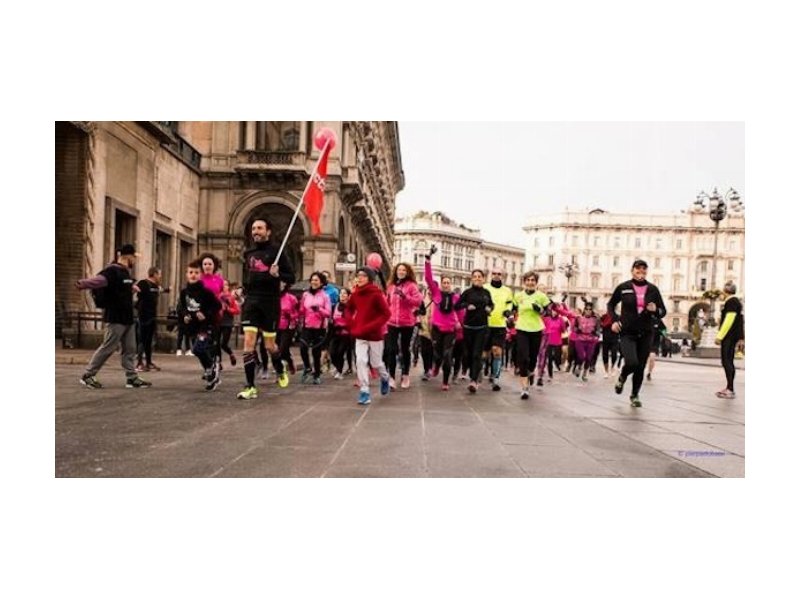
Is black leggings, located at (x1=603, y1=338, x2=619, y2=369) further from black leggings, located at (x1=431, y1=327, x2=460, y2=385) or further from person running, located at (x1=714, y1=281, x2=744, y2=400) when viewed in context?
black leggings, located at (x1=431, y1=327, x2=460, y2=385)

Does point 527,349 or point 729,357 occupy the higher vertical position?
point 527,349

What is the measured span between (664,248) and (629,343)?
1028 centimetres

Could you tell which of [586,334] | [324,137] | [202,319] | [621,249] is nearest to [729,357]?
[586,334]

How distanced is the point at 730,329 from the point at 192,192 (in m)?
16.3

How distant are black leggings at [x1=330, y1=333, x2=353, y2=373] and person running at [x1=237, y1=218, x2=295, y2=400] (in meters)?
3.54

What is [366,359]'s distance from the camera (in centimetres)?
747

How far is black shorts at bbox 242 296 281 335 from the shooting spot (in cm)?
690

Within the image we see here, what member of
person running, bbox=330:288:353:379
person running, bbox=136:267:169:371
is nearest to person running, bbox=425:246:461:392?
person running, bbox=330:288:353:379

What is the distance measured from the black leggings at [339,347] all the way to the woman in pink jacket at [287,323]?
69cm

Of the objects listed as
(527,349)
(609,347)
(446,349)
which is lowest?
(609,347)

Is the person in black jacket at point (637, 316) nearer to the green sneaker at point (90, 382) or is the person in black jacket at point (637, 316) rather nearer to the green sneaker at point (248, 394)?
the green sneaker at point (248, 394)

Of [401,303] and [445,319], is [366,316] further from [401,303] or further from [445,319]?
[445,319]

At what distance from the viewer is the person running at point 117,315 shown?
743 centimetres
